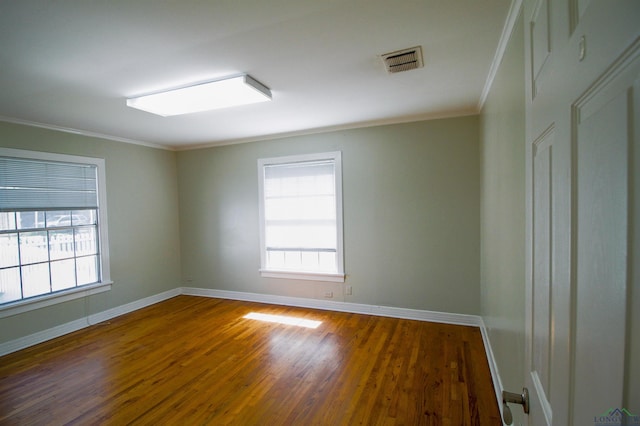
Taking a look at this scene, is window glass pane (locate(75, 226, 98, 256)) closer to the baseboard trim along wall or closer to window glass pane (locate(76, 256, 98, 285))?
window glass pane (locate(76, 256, 98, 285))

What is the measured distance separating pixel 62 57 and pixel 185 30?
958mm

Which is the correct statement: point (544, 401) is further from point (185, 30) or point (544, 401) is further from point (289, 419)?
point (185, 30)

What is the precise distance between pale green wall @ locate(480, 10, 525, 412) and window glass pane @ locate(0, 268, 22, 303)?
4801 millimetres

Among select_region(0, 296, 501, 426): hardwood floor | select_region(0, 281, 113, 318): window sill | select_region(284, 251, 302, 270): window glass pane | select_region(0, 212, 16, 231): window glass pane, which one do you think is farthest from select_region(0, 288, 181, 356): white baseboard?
select_region(284, 251, 302, 270): window glass pane

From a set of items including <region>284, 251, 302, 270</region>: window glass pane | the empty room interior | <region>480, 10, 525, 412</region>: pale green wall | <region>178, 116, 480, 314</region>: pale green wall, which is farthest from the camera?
<region>284, 251, 302, 270</region>: window glass pane

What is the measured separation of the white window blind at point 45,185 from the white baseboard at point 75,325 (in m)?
1.48

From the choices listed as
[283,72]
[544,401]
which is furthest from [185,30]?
[544,401]

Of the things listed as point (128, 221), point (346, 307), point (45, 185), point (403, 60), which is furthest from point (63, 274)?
point (403, 60)

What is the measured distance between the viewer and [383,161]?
3.83 metres

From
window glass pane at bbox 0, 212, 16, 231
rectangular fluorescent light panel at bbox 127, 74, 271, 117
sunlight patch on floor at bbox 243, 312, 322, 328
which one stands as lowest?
sunlight patch on floor at bbox 243, 312, 322, 328

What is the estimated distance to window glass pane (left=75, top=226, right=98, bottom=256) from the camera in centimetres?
383

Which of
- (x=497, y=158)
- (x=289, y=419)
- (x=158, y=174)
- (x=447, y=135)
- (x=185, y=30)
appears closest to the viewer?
(x=185, y=30)

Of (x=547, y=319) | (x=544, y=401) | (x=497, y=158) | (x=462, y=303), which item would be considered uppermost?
(x=497, y=158)

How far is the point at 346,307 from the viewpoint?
4090 millimetres
